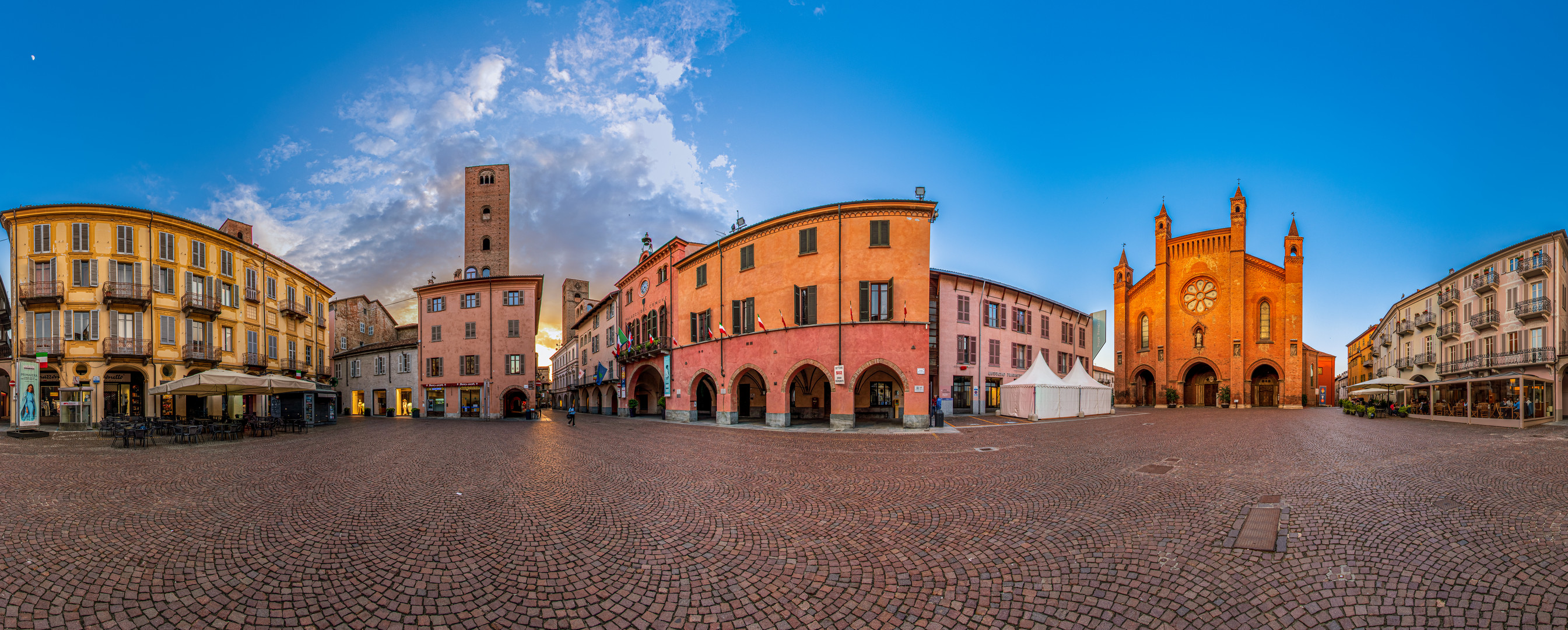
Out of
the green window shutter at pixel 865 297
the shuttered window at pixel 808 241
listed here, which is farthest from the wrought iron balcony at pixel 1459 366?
the shuttered window at pixel 808 241

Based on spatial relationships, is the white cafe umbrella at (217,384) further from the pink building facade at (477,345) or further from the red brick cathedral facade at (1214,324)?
the red brick cathedral facade at (1214,324)

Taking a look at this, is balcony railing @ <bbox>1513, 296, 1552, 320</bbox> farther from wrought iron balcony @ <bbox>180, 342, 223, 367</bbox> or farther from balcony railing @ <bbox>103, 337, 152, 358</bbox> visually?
balcony railing @ <bbox>103, 337, 152, 358</bbox>

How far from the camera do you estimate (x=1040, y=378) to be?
30.5m

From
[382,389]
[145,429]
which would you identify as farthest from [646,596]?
[382,389]

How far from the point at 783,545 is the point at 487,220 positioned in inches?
1991

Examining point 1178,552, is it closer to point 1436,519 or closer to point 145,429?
point 1436,519

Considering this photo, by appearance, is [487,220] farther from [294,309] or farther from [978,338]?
[978,338]

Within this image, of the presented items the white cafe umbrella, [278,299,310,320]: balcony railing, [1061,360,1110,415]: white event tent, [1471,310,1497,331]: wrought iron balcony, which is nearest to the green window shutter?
[1061,360,1110,415]: white event tent

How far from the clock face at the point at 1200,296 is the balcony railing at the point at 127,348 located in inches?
2743

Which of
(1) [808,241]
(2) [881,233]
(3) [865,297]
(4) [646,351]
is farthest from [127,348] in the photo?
(2) [881,233]

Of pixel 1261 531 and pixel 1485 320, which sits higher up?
pixel 1485 320

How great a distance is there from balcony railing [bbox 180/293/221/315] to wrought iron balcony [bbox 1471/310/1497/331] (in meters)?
70.9

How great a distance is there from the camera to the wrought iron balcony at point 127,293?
2684 centimetres

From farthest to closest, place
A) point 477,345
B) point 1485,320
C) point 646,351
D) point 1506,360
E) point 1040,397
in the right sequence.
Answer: point 477,345
point 1485,320
point 1506,360
point 646,351
point 1040,397
